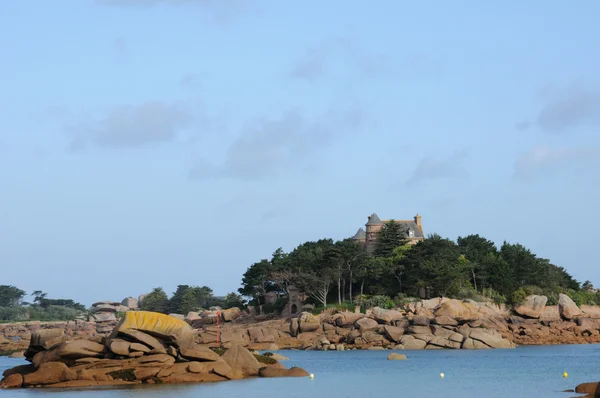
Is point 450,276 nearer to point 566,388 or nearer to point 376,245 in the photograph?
point 376,245

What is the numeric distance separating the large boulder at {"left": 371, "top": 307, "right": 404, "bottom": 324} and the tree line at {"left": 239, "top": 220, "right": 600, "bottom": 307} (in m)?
5.32

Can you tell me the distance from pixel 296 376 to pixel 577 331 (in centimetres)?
5379

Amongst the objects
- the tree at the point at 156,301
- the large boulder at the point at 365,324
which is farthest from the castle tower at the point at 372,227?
the tree at the point at 156,301

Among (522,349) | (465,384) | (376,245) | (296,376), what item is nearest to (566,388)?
(465,384)

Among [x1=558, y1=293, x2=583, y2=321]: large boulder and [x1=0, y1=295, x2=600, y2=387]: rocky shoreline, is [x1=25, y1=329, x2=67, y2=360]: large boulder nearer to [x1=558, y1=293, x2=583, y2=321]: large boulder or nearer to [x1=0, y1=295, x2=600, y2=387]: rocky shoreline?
[x1=0, y1=295, x2=600, y2=387]: rocky shoreline

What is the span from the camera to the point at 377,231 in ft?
407

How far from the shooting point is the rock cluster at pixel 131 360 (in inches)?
1893

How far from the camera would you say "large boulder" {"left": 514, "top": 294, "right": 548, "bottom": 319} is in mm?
99125

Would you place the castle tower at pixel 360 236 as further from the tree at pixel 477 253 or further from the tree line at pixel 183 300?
the tree line at pixel 183 300

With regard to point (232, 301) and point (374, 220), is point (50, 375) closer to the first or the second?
point (374, 220)

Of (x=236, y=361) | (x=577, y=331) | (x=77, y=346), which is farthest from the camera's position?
(x=577, y=331)

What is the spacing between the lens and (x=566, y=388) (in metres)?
49.4

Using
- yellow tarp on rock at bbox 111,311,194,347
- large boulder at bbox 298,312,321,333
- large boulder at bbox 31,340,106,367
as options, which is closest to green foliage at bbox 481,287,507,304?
large boulder at bbox 298,312,321,333

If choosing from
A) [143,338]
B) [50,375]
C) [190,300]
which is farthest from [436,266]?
[190,300]
